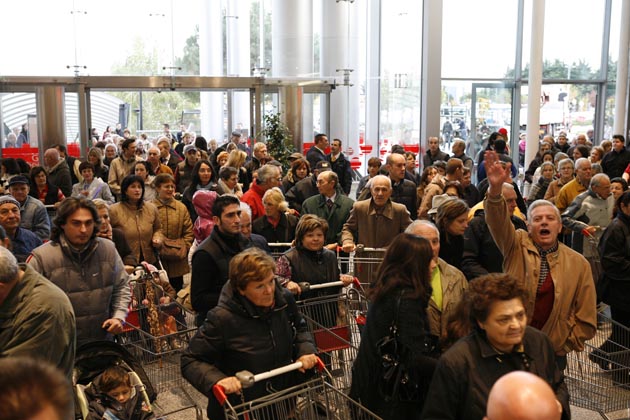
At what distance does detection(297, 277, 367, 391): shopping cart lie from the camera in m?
5.52

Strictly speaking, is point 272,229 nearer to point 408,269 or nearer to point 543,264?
point 543,264

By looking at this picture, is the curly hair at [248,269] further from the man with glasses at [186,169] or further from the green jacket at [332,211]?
the man with glasses at [186,169]

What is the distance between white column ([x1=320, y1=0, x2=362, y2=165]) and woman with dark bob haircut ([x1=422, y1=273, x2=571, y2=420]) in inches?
572

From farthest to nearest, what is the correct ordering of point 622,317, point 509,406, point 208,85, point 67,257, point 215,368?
1. point 208,85
2. point 622,317
3. point 67,257
4. point 215,368
5. point 509,406

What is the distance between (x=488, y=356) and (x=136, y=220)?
488cm

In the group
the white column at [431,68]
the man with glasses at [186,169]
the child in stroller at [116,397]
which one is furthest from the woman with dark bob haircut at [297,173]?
the white column at [431,68]

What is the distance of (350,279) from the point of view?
585 cm

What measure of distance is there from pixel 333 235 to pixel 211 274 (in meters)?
3.09

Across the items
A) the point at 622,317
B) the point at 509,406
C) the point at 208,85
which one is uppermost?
the point at 208,85

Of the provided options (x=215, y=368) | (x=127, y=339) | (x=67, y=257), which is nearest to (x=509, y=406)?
(x=215, y=368)

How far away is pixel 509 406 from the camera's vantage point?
223cm

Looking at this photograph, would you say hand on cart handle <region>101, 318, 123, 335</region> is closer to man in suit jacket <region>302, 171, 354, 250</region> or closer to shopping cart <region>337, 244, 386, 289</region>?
shopping cart <region>337, 244, 386, 289</region>

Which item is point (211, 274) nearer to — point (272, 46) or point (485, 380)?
point (485, 380)

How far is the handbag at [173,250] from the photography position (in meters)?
7.54
